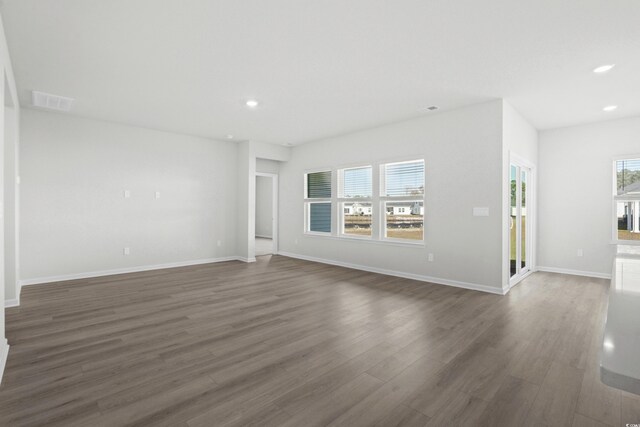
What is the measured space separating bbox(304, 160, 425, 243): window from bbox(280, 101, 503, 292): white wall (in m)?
0.24

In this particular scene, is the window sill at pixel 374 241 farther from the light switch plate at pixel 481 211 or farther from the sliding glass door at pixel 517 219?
the sliding glass door at pixel 517 219

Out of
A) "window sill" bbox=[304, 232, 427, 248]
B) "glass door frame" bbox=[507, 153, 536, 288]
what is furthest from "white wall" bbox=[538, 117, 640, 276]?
"window sill" bbox=[304, 232, 427, 248]

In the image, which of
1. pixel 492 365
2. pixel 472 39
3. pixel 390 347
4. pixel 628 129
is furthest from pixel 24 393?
pixel 628 129

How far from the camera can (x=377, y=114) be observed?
5270 mm

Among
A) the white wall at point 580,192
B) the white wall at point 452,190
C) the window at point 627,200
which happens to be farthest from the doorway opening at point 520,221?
the window at point 627,200

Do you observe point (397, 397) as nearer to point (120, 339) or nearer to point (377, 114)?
point (120, 339)

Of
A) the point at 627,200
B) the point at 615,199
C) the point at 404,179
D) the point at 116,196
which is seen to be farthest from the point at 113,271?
the point at 627,200

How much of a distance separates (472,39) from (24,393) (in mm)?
4412

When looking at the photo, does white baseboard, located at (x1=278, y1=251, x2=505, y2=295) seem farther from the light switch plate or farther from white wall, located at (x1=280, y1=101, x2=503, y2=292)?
the light switch plate

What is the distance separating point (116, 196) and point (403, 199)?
17.2 feet

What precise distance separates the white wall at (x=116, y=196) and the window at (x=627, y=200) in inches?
289

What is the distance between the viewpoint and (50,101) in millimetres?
4562

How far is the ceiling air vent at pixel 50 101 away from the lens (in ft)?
14.3

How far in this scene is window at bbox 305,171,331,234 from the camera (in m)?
7.33
